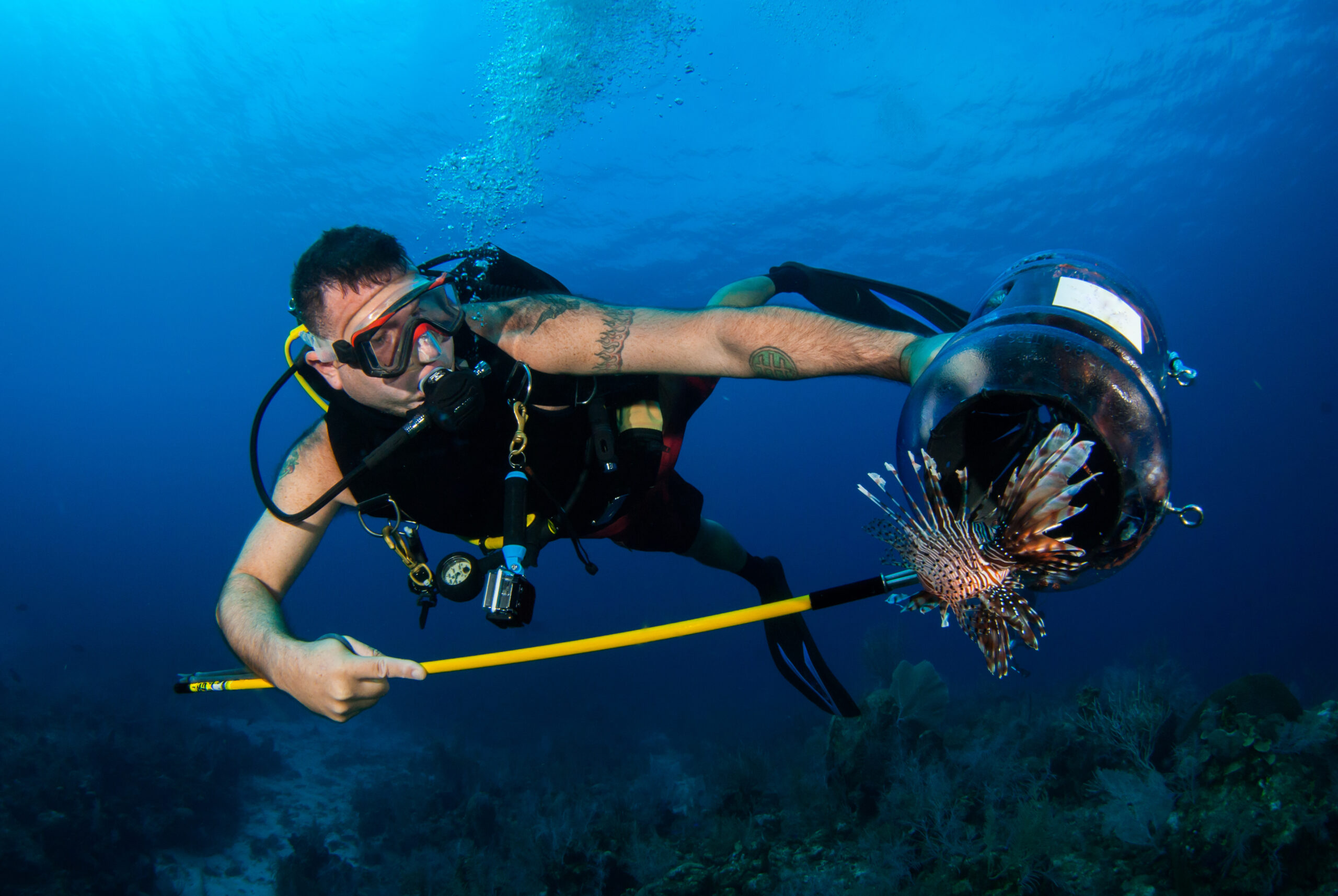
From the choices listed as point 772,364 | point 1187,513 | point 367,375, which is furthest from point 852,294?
point 367,375

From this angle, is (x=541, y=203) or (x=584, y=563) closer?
(x=584, y=563)

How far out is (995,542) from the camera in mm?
1154

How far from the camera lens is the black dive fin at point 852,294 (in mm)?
3562

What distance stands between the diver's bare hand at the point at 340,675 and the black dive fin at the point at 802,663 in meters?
3.07

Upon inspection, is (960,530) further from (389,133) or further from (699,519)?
(389,133)

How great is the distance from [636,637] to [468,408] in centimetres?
144

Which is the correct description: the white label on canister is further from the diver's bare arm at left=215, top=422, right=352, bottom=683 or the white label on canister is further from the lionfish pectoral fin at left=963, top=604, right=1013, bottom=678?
the diver's bare arm at left=215, top=422, right=352, bottom=683

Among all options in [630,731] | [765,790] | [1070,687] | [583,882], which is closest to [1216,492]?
[1070,687]

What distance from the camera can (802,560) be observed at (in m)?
76.8

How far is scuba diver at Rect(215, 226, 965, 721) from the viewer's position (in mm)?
2225

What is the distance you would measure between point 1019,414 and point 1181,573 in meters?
87.3

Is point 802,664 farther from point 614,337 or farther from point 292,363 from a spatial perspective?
point 292,363

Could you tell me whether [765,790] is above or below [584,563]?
below

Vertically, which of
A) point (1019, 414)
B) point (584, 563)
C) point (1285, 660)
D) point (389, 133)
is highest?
point (389, 133)
